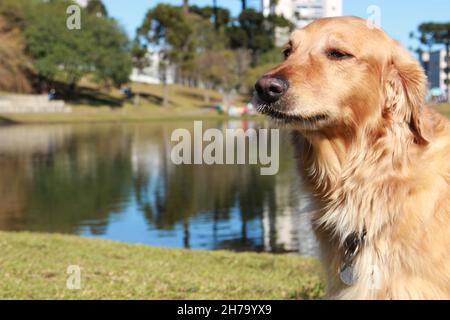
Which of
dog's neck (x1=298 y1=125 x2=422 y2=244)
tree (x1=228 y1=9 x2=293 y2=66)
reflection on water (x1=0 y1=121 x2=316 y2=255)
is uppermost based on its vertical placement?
tree (x1=228 y1=9 x2=293 y2=66)

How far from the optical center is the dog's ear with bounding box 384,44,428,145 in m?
4.13

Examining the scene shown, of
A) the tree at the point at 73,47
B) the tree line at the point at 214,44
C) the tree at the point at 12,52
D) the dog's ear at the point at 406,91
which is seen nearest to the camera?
the dog's ear at the point at 406,91

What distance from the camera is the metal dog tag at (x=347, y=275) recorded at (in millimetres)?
4230

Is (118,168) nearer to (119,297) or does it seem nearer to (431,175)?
(119,297)

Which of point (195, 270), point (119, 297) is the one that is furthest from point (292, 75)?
point (195, 270)

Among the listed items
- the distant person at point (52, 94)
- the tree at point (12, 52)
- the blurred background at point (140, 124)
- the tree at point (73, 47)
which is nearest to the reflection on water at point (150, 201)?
the blurred background at point (140, 124)

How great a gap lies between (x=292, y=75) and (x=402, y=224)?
1.16 m

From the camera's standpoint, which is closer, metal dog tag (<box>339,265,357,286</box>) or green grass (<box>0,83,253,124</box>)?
metal dog tag (<box>339,265,357,286</box>)

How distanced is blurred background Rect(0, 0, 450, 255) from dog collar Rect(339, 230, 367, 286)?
427 millimetres

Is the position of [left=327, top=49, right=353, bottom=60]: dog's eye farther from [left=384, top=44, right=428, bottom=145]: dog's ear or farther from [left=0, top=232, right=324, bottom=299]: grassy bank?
[left=0, top=232, right=324, bottom=299]: grassy bank

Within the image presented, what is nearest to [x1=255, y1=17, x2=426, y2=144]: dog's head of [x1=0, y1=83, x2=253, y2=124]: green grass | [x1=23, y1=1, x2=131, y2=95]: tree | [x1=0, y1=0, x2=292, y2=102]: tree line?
[x1=0, y1=83, x2=253, y2=124]: green grass

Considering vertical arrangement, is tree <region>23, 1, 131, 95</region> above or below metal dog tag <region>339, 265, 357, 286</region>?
above

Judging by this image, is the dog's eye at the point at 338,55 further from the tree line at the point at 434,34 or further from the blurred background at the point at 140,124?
the tree line at the point at 434,34

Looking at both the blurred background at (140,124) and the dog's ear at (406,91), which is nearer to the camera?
the dog's ear at (406,91)
